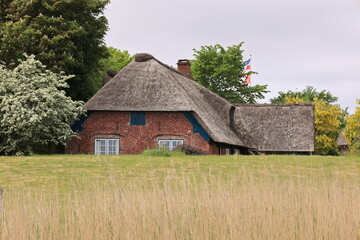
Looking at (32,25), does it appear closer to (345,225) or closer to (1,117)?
(1,117)

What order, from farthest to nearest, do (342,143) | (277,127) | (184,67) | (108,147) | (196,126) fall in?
(342,143), (184,67), (277,127), (108,147), (196,126)

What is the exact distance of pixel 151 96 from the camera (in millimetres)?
29094

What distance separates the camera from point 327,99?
67.7 metres

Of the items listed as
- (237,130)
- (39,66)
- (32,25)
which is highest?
(32,25)

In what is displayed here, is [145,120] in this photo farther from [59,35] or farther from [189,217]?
[189,217]

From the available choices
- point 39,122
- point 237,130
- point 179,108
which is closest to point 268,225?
point 39,122

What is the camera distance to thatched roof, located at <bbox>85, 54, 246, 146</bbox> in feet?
92.5

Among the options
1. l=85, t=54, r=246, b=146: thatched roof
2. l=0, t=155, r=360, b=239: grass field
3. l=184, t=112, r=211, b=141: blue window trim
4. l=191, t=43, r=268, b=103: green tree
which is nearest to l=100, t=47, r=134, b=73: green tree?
l=191, t=43, r=268, b=103: green tree

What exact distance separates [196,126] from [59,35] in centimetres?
886

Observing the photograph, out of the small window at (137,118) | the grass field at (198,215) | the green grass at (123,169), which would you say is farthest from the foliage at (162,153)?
the grass field at (198,215)

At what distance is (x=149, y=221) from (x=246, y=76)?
1584 inches

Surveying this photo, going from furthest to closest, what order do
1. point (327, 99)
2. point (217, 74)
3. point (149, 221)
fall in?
point (327, 99) → point (217, 74) → point (149, 221)

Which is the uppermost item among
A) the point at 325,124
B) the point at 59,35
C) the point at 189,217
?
the point at 59,35

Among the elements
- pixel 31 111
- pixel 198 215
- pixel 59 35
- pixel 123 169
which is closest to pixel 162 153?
pixel 31 111
